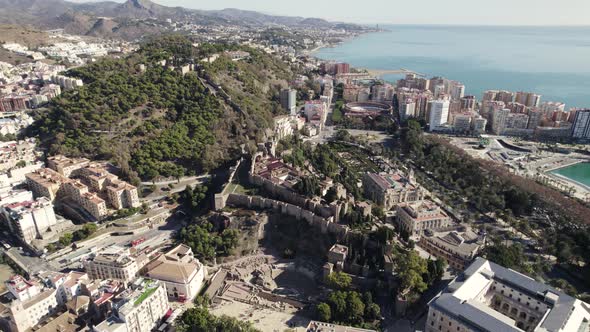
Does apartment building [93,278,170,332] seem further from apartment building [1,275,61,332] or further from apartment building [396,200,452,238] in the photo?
apartment building [396,200,452,238]

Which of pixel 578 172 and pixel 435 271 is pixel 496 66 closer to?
pixel 578 172

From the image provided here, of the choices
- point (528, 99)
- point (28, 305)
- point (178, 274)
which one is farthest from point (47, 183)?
point (528, 99)

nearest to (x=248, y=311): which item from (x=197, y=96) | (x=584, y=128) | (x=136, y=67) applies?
(x=197, y=96)

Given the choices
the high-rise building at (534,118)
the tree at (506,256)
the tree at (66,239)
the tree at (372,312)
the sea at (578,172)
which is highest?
the high-rise building at (534,118)

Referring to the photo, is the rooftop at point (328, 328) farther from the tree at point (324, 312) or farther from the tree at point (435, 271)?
the tree at point (435, 271)

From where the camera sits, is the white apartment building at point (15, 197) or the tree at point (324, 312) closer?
the tree at point (324, 312)

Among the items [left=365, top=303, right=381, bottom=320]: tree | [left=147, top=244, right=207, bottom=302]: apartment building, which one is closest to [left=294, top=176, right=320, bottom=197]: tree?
[left=147, top=244, right=207, bottom=302]: apartment building

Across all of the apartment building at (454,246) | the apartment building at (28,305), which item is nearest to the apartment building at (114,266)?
the apartment building at (28,305)
